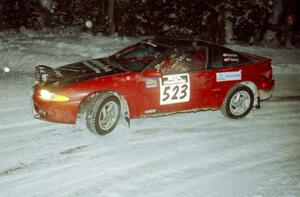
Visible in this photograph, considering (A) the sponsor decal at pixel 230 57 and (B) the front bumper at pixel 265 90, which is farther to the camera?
(B) the front bumper at pixel 265 90

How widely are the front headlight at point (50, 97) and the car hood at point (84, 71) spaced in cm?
21

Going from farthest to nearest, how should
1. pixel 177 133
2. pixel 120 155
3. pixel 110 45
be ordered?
pixel 110 45, pixel 177 133, pixel 120 155

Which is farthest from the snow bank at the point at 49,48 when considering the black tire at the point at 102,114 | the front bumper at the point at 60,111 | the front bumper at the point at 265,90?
the front bumper at the point at 265,90

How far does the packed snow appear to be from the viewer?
5215 millimetres

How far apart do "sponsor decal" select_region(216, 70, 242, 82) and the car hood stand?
6.14ft

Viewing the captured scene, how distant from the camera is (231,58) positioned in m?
7.77

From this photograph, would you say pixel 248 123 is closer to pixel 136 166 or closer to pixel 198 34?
pixel 136 166

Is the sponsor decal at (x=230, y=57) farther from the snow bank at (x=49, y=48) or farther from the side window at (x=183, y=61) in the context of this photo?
the snow bank at (x=49, y=48)

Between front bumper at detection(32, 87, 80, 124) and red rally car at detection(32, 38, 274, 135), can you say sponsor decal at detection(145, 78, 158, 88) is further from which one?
front bumper at detection(32, 87, 80, 124)

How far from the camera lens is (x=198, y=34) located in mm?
19031

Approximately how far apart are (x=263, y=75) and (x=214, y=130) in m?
1.75

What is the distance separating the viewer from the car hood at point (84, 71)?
21.6ft

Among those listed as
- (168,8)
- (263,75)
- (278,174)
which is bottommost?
(278,174)

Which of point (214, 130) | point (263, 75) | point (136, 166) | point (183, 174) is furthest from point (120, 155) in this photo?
point (263, 75)
